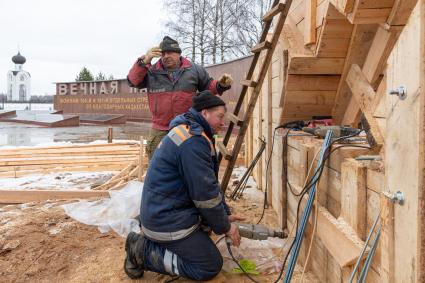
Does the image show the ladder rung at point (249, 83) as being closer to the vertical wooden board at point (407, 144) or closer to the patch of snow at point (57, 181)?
the vertical wooden board at point (407, 144)

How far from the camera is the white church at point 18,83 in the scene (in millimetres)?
84250

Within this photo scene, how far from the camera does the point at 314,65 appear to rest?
12.9 ft

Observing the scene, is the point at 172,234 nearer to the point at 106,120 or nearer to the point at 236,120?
the point at 236,120

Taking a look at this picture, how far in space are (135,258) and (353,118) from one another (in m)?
2.63

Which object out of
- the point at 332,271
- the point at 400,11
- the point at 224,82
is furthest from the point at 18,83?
the point at 332,271

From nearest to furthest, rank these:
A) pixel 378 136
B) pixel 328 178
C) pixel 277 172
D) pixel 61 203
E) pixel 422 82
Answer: pixel 422 82, pixel 378 136, pixel 328 178, pixel 277 172, pixel 61 203

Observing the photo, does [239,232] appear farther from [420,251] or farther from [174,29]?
[174,29]

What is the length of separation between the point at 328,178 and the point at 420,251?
1496 mm

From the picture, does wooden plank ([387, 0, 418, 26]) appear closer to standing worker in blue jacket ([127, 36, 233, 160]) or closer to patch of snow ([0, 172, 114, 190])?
standing worker in blue jacket ([127, 36, 233, 160])

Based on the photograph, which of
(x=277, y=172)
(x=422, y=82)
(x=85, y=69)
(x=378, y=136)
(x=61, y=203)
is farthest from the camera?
(x=85, y=69)

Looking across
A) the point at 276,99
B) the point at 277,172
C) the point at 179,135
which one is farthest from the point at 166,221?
the point at 276,99

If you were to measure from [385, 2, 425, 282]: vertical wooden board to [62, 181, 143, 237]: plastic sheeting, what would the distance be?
311 centimetres

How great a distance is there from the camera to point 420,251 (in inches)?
56.4

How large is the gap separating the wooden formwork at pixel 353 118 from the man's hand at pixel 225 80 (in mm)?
587
